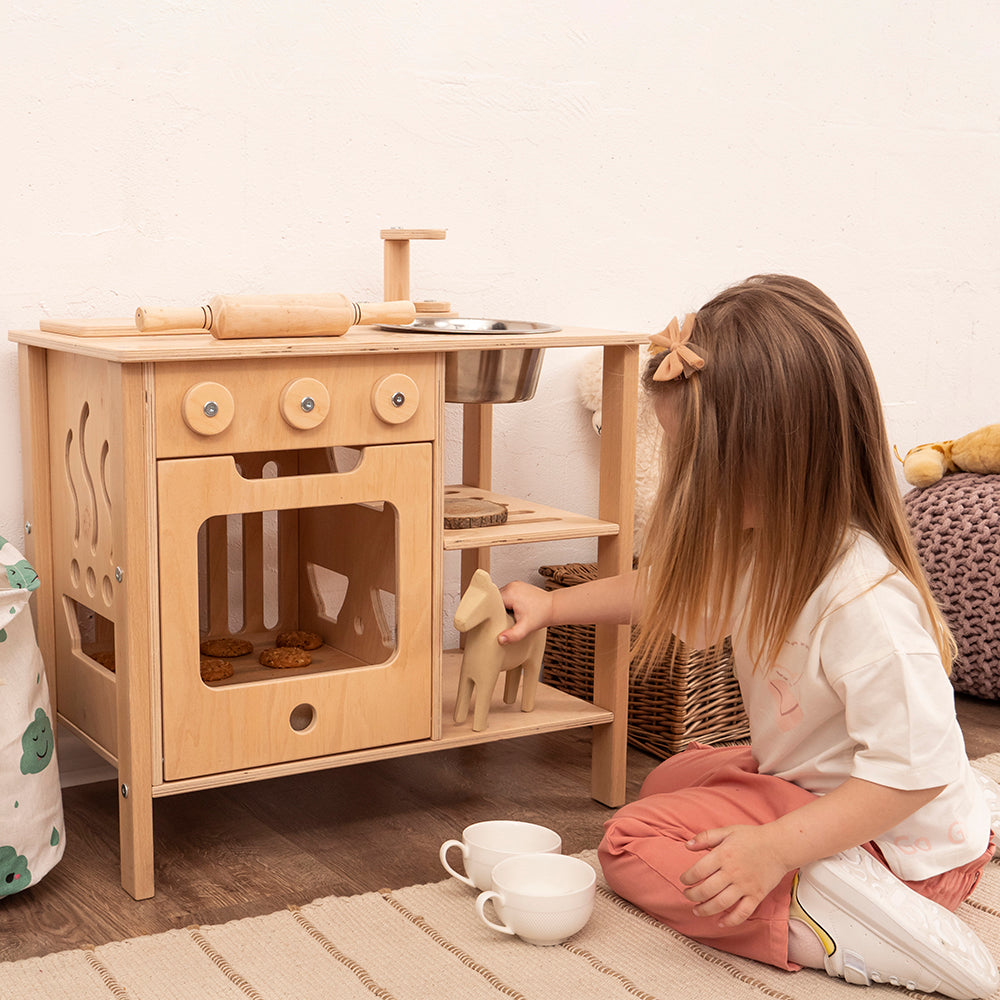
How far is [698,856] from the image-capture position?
1.19 metres

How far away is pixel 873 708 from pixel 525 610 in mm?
A: 441

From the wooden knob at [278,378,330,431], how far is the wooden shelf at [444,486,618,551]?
22cm

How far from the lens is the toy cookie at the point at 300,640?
157 cm

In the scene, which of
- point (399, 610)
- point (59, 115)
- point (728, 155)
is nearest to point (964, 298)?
point (728, 155)

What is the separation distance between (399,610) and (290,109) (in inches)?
27.0

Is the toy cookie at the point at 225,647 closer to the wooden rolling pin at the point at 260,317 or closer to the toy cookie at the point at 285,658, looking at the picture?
the toy cookie at the point at 285,658

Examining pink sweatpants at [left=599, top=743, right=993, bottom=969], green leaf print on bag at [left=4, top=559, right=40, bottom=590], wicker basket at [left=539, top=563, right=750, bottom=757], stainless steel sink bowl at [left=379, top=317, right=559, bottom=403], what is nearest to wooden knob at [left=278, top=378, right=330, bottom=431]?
stainless steel sink bowl at [left=379, top=317, right=559, bottom=403]

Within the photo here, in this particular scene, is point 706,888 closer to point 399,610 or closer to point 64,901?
point 399,610

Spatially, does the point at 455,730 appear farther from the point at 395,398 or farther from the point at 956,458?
the point at 956,458

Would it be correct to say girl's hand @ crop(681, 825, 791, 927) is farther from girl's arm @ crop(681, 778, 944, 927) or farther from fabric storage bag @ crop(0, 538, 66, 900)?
fabric storage bag @ crop(0, 538, 66, 900)

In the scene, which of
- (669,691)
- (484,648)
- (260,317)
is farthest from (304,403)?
Result: (669,691)

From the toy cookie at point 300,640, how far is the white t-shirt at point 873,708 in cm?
57

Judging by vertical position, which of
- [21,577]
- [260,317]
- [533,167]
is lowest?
[21,577]

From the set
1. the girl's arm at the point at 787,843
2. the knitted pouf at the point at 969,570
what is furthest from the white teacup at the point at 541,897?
the knitted pouf at the point at 969,570
